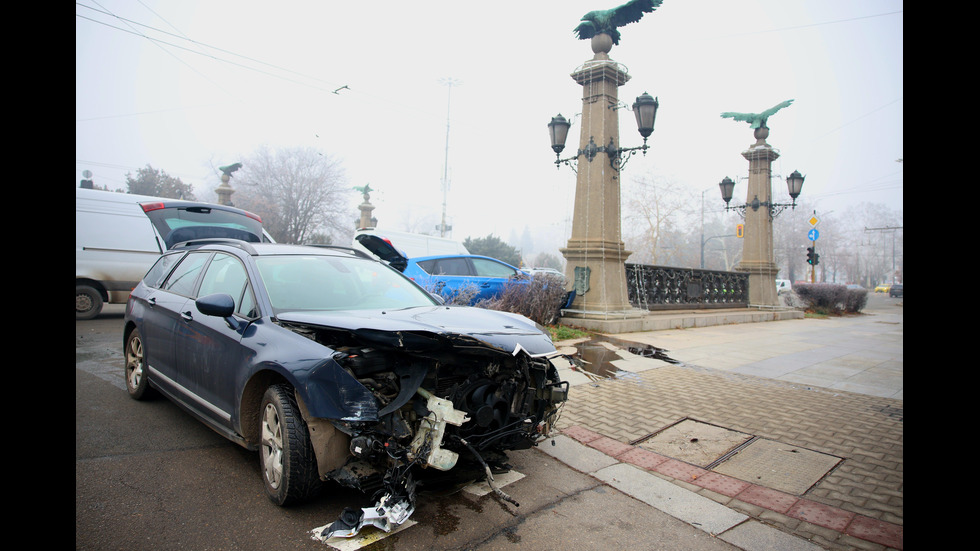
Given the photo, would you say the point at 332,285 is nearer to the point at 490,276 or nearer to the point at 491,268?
the point at 490,276

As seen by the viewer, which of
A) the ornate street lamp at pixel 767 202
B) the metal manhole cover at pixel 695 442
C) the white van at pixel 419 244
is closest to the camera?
the metal manhole cover at pixel 695 442

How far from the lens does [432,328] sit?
2.65 meters

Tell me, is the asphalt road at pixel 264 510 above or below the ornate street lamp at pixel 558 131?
below

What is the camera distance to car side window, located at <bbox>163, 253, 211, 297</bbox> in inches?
161

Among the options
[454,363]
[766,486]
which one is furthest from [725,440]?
[454,363]

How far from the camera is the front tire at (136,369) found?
447cm

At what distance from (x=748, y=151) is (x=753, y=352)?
12.3 m

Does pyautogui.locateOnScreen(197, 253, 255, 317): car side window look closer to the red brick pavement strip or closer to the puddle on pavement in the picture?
the red brick pavement strip

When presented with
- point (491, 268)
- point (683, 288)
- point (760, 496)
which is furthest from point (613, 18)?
point (760, 496)

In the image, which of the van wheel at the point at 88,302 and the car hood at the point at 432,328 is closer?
the car hood at the point at 432,328

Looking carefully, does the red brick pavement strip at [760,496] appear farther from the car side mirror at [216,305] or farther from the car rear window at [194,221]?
the car rear window at [194,221]

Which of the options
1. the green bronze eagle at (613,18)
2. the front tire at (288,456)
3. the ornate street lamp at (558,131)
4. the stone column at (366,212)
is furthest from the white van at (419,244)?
the stone column at (366,212)

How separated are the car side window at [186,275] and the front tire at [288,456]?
1.81m
